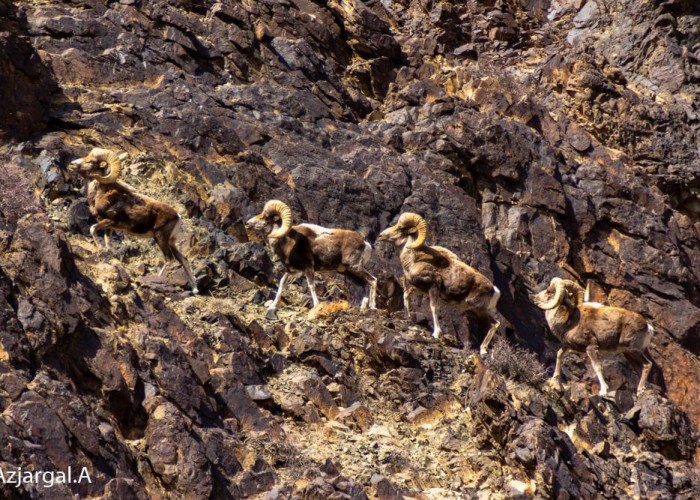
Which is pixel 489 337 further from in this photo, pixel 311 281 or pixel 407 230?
pixel 311 281

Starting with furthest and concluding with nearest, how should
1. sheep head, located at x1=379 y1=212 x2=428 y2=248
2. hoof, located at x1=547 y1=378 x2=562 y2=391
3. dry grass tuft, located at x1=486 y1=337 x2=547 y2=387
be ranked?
sheep head, located at x1=379 y1=212 x2=428 y2=248 → hoof, located at x1=547 y1=378 x2=562 y2=391 → dry grass tuft, located at x1=486 y1=337 x2=547 y2=387

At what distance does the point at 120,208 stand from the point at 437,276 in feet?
17.9

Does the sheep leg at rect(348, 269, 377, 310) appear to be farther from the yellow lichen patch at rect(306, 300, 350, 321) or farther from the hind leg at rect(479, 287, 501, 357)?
the hind leg at rect(479, 287, 501, 357)

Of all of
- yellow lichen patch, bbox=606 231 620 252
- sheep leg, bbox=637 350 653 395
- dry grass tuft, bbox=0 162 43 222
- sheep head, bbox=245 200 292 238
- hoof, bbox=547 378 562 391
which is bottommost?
yellow lichen patch, bbox=606 231 620 252

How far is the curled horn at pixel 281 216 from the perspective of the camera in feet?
60.2

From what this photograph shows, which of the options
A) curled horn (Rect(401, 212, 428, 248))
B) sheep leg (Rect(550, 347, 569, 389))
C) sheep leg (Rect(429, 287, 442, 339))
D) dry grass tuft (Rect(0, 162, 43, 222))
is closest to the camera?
dry grass tuft (Rect(0, 162, 43, 222))

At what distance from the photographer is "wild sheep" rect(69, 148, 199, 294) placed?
17469 millimetres

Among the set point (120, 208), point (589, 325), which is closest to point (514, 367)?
point (589, 325)

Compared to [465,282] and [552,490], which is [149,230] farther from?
[552,490]

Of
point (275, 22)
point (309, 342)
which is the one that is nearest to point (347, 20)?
point (275, 22)

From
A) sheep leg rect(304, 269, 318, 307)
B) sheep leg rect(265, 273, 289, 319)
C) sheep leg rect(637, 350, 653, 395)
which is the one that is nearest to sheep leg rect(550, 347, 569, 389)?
sheep leg rect(637, 350, 653, 395)

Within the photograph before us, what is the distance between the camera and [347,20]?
3053 centimetres

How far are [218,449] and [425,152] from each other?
526 inches

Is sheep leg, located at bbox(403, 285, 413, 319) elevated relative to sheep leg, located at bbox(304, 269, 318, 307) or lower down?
lower down
